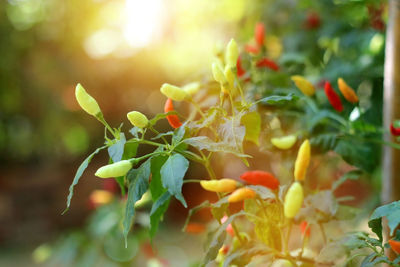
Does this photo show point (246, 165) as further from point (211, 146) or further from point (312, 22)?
point (312, 22)

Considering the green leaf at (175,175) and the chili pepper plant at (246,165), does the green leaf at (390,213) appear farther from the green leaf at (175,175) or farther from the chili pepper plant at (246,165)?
the green leaf at (175,175)

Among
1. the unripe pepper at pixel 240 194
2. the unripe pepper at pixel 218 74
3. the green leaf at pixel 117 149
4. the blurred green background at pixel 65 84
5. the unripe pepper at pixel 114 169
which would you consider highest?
the unripe pepper at pixel 218 74

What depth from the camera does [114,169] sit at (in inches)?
25.9

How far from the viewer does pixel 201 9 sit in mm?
3102

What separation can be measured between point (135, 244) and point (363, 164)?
0.97m

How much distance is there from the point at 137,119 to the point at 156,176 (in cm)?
11

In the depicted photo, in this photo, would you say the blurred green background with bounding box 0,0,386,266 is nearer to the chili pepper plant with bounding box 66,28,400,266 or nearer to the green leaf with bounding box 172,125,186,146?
the chili pepper plant with bounding box 66,28,400,266

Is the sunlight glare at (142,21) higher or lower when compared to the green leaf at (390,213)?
lower

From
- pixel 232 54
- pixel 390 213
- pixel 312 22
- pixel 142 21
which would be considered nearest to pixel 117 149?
pixel 232 54

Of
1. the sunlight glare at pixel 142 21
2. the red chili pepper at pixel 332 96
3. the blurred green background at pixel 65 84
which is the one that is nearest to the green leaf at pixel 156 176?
the red chili pepper at pixel 332 96

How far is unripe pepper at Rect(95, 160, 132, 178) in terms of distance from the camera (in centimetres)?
65

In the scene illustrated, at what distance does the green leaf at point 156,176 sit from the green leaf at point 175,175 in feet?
0.22

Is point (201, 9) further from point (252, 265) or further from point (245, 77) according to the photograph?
point (252, 265)

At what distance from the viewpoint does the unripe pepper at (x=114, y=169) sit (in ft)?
2.15
